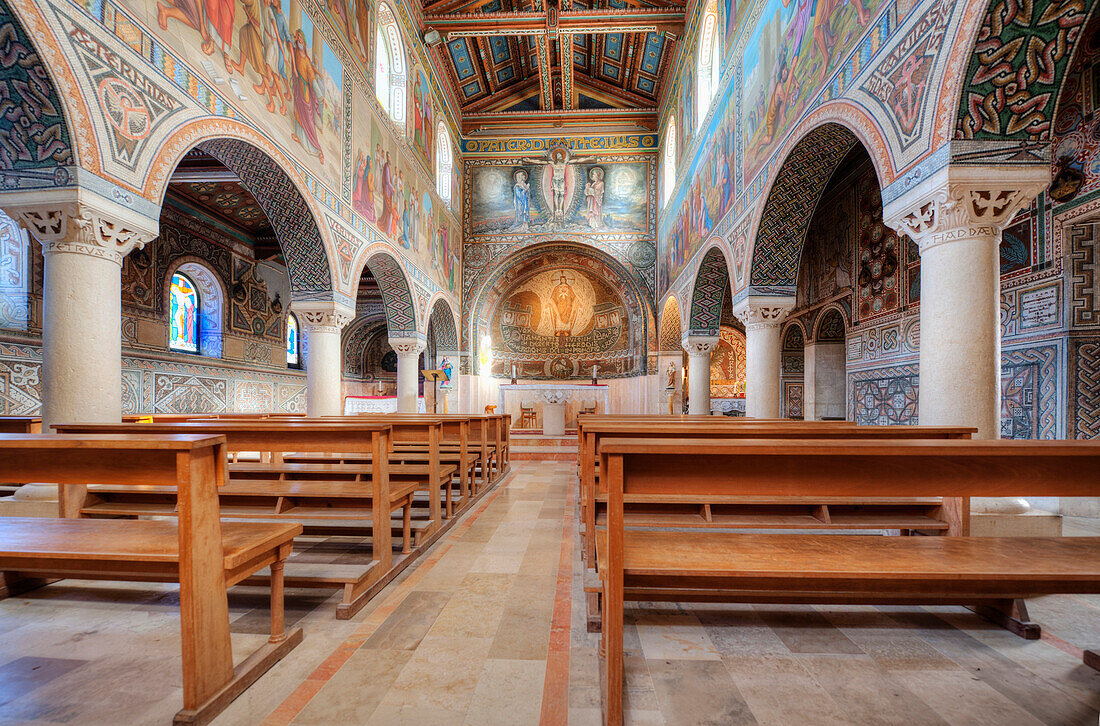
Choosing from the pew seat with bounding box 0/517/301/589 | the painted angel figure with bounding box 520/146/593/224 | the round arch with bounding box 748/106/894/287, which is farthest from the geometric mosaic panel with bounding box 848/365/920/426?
the painted angel figure with bounding box 520/146/593/224

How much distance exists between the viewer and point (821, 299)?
11781 mm

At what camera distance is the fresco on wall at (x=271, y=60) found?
219 inches

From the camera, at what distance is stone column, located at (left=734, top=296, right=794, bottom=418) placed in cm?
810

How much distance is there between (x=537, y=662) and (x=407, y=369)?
39.4ft

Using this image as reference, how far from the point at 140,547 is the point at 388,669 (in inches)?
45.5

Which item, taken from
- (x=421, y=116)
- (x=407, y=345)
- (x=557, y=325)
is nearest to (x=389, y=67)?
(x=421, y=116)

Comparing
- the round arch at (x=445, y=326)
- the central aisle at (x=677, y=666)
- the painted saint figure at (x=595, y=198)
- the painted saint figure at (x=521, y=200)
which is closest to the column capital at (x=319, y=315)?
the central aisle at (x=677, y=666)

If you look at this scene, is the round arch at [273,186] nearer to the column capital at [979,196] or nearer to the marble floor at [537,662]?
the marble floor at [537,662]

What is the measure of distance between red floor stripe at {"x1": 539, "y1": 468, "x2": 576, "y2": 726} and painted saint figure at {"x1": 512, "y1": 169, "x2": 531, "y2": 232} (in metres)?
15.5

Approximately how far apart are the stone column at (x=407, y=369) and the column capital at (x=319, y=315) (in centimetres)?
462

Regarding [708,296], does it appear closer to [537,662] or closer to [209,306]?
[537,662]

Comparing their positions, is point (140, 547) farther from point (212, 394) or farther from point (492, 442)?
point (212, 394)

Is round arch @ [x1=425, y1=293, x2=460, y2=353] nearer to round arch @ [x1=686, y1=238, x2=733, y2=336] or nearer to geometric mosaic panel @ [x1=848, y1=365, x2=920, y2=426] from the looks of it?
round arch @ [x1=686, y1=238, x2=733, y2=336]

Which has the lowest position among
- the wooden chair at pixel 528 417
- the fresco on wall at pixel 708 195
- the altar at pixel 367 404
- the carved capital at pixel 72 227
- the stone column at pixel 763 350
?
the wooden chair at pixel 528 417
